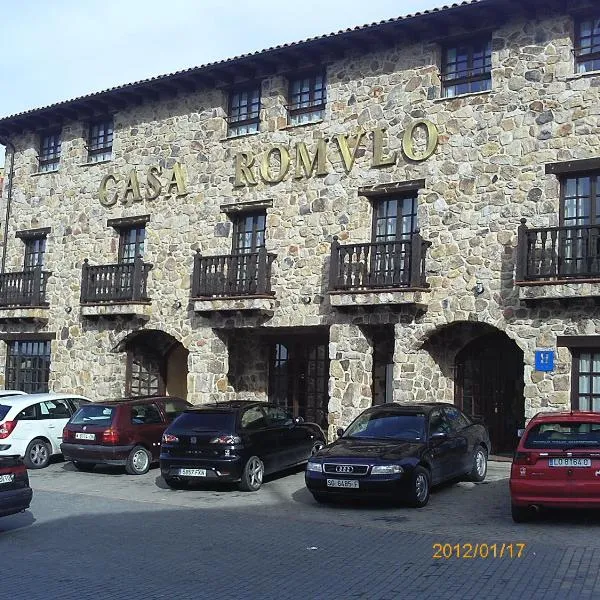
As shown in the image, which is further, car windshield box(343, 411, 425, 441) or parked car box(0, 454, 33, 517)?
car windshield box(343, 411, 425, 441)

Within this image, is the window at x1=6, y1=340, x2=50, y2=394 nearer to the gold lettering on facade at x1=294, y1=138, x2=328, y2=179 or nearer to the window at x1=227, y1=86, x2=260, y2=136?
the window at x1=227, y1=86, x2=260, y2=136

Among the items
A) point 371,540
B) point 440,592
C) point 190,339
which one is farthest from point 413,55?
point 440,592

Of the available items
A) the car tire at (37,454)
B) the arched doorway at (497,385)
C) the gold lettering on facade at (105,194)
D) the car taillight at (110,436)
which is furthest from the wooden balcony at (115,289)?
the arched doorway at (497,385)

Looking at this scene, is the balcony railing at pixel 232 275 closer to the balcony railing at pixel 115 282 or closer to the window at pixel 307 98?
the balcony railing at pixel 115 282

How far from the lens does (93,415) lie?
56.0 ft

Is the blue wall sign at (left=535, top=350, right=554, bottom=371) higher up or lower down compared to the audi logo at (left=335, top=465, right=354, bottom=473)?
higher up

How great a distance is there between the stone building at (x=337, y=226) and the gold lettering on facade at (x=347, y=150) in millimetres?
52

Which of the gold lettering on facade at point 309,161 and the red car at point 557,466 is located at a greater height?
the gold lettering on facade at point 309,161

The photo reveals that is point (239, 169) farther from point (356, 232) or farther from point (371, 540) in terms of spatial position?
point (371, 540)

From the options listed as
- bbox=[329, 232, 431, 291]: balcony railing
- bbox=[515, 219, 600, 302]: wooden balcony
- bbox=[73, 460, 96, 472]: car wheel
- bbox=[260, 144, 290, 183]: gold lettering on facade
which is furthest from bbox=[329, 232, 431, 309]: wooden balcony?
bbox=[73, 460, 96, 472]: car wheel

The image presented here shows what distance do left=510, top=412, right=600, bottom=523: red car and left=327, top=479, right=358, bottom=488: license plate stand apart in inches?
94.1

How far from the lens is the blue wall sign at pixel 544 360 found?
55.1 feet

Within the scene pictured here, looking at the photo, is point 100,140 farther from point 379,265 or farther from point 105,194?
point 379,265

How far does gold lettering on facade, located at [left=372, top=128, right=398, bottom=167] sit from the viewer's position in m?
19.3
